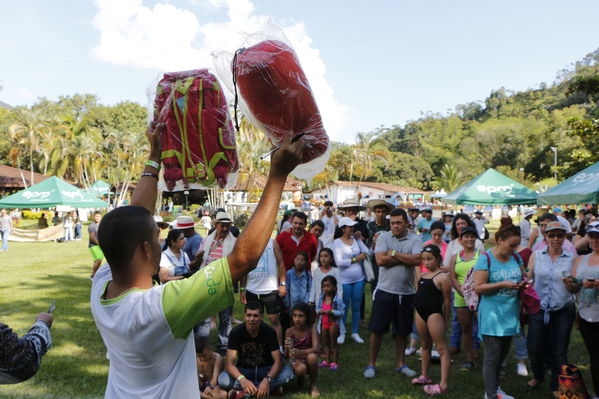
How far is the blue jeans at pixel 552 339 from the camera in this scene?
15.9ft

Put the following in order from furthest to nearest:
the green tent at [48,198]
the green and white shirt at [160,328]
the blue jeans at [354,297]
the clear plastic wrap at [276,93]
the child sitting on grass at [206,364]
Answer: the green tent at [48,198], the blue jeans at [354,297], the child sitting on grass at [206,364], the clear plastic wrap at [276,93], the green and white shirt at [160,328]

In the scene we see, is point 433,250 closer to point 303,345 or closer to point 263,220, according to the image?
point 303,345

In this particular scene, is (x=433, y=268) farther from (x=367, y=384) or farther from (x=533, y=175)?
(x=533, y=175)

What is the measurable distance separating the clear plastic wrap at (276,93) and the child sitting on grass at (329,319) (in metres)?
4.31

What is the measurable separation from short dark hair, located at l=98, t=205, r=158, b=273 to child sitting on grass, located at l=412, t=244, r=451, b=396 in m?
4.29

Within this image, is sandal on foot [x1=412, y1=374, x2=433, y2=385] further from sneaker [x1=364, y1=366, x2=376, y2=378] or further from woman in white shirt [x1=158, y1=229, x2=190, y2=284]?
woman in white shirt [x1=158, y1=229, x2=190, y2=284]

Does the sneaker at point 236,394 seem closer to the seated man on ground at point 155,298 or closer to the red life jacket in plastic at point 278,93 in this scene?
the seated man on ground at point 155,298

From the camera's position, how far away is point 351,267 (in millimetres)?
7051

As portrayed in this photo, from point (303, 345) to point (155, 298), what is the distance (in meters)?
4.35

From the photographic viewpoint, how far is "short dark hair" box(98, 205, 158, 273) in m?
1.57

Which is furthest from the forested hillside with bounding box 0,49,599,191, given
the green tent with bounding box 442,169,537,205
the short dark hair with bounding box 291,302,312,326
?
the short dark hair with bounding box 291,302,312,326

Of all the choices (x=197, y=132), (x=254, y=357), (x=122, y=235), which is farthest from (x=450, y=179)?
(x=122, y=235)

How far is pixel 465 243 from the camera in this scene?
19.8 ft

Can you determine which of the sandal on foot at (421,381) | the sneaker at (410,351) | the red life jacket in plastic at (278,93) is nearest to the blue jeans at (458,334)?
the sneaker at (410,351)
